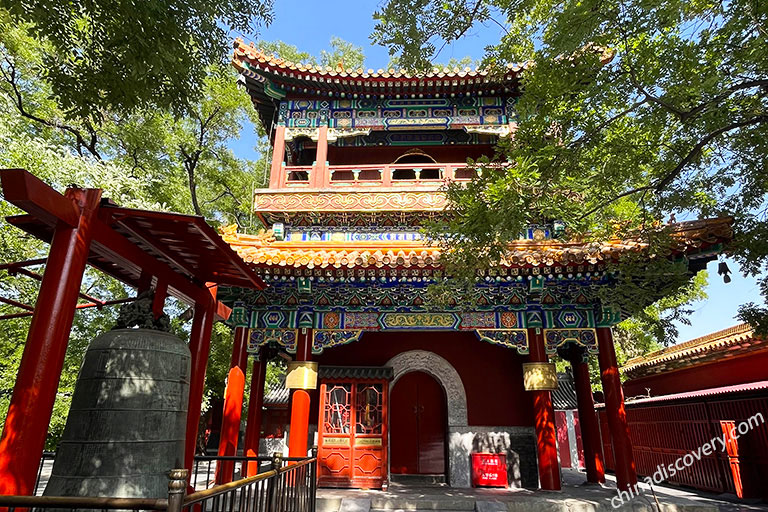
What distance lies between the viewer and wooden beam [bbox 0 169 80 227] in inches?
101

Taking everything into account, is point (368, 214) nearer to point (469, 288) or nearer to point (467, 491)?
point (469, 288)

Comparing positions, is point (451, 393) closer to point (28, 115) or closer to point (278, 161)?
point (278, 161)

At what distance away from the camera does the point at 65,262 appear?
294 cm

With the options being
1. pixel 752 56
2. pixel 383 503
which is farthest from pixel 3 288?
pixel 752 56

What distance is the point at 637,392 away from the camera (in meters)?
14.8

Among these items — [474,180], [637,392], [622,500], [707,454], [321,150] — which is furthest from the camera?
[637,392]

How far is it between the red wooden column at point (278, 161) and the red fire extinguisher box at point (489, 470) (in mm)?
6742

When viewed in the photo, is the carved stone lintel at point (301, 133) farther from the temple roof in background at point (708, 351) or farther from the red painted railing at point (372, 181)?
the temple roof in background at point (708, 351)

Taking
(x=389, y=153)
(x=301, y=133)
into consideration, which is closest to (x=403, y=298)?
(x=389, y=153)

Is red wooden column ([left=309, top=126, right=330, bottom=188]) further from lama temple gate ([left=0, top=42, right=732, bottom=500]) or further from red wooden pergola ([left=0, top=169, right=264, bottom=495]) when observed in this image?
red wooden pergola ([left=0, top=169, right=264, bottom=495])

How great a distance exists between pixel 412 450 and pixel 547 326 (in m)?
3.84

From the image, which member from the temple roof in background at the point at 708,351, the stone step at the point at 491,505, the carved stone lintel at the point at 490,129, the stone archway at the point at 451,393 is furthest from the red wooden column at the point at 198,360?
the temple roof in background at the point at 708,351

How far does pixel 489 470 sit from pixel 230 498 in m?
7.00

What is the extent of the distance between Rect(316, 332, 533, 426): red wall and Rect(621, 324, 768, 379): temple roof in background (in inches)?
186
